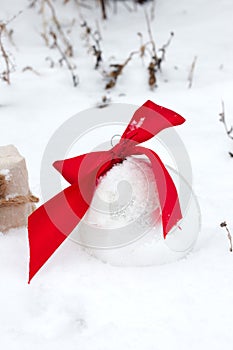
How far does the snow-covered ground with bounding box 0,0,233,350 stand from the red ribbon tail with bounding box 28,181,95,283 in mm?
79

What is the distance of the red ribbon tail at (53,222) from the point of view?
1.60 meters

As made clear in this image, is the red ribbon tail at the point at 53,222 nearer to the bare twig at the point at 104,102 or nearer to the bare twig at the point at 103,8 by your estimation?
the bare twig at the point at 104,102

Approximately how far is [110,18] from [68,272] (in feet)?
8.91

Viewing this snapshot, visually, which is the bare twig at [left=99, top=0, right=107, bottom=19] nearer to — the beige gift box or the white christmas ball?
the beige gift box

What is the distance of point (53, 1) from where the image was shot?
4059 mm

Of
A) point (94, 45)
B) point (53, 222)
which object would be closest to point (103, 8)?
point (94, 45)

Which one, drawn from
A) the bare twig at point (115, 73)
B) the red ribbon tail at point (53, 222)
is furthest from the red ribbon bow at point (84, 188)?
the bare twig at point (115, 73)

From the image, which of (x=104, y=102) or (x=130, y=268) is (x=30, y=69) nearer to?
(x=104, y=102)

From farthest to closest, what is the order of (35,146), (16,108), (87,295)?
(16,108) < (35,146) < (87,295)

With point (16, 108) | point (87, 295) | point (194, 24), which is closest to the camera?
point (87, 295)

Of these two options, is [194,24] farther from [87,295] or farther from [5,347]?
[5,347]

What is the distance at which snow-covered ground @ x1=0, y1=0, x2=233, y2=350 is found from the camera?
1455 millimetres

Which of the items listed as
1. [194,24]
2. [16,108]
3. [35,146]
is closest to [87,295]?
[35,146]

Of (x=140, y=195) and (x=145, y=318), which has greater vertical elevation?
(x=140, y=195)
